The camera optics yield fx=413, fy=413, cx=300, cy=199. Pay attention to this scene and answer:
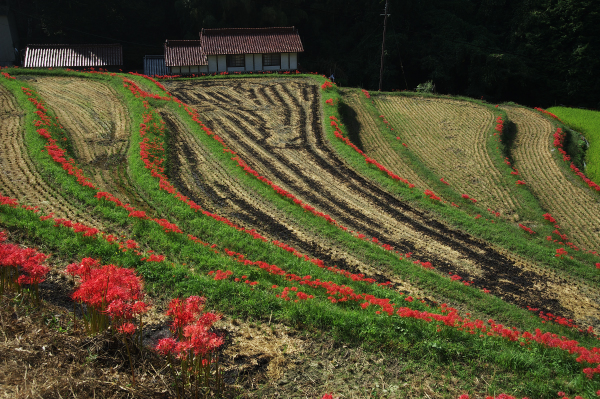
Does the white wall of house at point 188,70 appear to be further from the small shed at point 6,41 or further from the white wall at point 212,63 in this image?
the small shed at point 6,41

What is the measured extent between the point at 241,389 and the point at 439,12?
5566 cm

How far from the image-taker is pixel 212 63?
45469 millimetres

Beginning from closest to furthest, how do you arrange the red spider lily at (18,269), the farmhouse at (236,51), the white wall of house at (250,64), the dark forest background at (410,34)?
the red spider lily at (18,269) < the farmhouse at (236,51) < the white wall of house at (250,64) < the dark forest background at (410,34)

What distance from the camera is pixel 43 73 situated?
1433 inches

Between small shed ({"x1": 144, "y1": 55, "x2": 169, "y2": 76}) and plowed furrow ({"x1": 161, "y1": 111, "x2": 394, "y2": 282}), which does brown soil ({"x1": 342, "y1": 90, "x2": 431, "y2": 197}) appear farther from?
small shed ({"x1": 144, "y1": 55, "x2": 169, "y2": 76})

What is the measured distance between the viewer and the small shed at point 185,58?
146 feet

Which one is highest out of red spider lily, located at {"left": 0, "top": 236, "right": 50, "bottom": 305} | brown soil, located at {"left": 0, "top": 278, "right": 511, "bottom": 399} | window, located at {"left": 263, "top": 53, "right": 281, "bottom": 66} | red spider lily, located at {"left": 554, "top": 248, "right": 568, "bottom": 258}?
window, located at {"left": 263, "top": 53, "right": 281, "bottom": 66}

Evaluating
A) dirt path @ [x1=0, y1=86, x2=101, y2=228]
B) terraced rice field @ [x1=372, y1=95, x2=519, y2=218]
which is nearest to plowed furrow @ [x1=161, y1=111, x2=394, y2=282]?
dirt path @ [x1=0, y1=86, x2=101, y2=228]

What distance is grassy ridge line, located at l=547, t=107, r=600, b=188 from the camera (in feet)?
95.0

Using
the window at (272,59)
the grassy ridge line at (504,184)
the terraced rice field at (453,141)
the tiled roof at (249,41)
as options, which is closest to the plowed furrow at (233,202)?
the grassy ridge line at (504,184)

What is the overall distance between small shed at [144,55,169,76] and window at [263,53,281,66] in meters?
11.3

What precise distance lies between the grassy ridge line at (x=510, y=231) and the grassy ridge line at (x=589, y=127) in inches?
308

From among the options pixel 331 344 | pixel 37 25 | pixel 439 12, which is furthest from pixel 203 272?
pixel 37 25

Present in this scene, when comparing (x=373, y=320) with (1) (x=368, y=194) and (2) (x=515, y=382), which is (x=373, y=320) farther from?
(1) (x=368, y=194)
